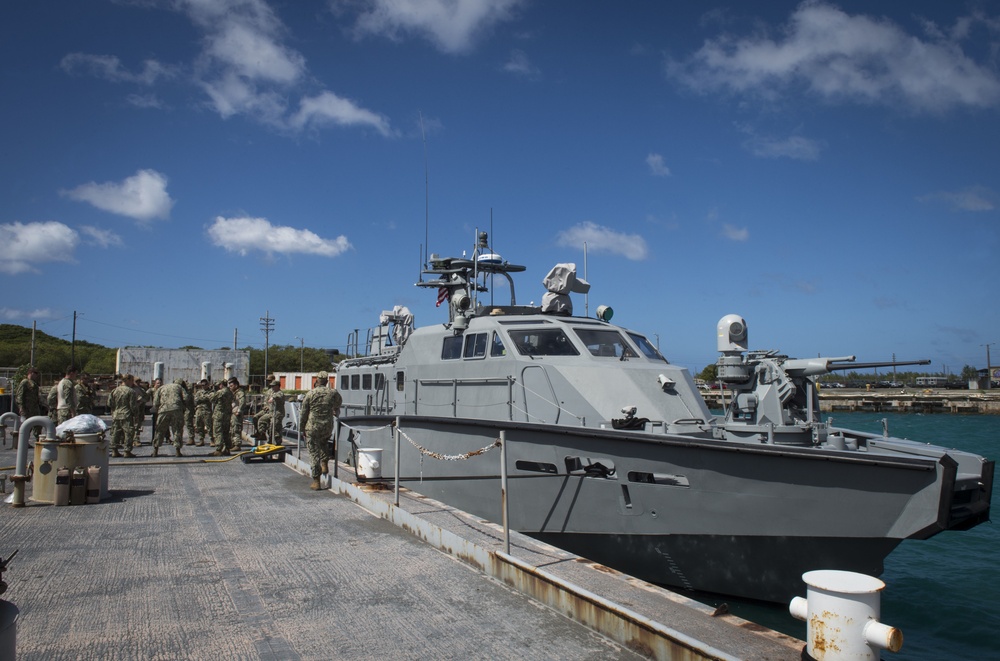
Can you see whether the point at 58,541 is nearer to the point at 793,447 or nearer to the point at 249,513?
the point at 249,513

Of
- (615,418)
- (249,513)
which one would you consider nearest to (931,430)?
(615,418)

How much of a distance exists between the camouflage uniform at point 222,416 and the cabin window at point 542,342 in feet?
22.9

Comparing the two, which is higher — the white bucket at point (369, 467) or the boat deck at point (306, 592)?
the white bucket at point (369, 467)

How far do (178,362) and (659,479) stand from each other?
142ft

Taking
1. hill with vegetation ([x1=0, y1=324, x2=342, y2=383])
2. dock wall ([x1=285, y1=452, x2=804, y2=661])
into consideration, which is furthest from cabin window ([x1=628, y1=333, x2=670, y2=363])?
hill with vegetation ([x1=0, y1=324, x2=342, y2=383])

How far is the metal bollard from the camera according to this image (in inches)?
99.0

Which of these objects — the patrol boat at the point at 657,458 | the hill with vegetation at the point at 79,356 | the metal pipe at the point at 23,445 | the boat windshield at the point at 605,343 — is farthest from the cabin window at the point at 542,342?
the hill with vegetation at the point at 79,356

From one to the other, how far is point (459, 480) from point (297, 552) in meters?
3.27

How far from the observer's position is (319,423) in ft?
27.8

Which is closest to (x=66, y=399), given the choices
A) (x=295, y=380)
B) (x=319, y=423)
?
(x=319, y=423)

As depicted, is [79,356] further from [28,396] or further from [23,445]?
[23,445]

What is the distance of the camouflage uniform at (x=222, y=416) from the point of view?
13.1 meters

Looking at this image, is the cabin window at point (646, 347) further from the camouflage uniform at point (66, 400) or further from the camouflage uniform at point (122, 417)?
the camouflage uniform at point (66, 400)

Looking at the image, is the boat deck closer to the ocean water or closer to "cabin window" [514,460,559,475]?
"cabin window" [514,460,559,475]
